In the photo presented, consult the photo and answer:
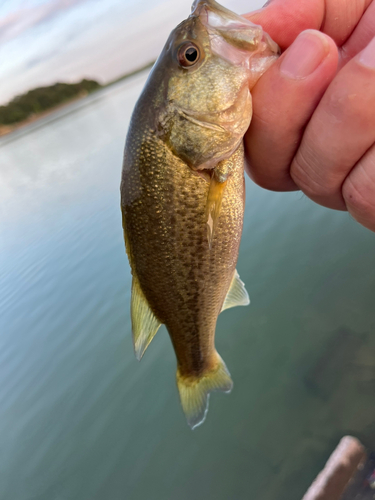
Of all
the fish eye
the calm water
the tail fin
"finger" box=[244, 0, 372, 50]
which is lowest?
the calm water

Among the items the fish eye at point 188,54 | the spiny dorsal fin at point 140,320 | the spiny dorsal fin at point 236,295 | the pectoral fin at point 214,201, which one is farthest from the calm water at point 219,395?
the fish eye at point 188,54

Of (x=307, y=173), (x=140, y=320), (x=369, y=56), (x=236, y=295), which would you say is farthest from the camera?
(x=236, y=295)

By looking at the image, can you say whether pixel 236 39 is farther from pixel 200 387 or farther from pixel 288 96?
pixel 200 387

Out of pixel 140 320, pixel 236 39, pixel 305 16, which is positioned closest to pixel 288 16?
pixel 305 16

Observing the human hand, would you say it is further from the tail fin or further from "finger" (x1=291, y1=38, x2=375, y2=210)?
the tail fin

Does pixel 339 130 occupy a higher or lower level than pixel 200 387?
higher

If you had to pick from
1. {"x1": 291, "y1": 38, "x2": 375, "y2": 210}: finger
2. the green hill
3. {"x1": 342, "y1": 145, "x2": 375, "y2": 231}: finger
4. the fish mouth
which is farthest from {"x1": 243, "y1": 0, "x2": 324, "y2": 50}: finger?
the green hill

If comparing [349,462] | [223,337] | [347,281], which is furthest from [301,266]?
[349,462]
